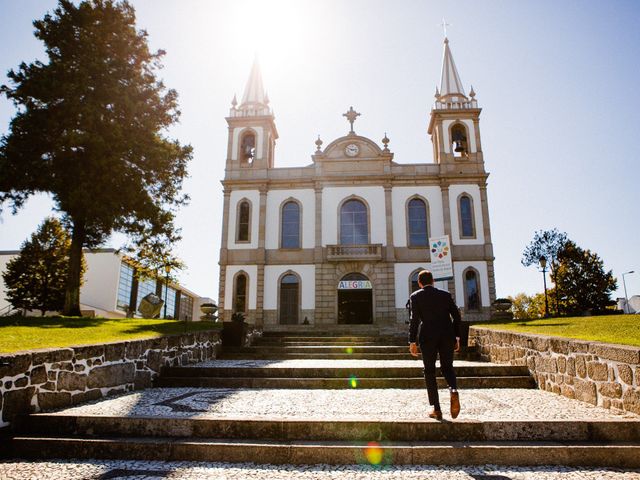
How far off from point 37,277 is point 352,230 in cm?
2442

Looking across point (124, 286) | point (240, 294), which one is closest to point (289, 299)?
point (240, 294)

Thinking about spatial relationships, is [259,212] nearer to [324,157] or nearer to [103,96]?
[324,157]

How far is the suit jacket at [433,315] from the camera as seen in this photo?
17.0ft

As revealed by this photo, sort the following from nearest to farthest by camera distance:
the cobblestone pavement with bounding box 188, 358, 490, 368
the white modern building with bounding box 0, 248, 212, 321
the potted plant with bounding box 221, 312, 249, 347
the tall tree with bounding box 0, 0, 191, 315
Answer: the cobblestone pavement with bounding box 188, 358, 490, 368
the potted plant with bounding box 221, 312, 249, 347
the tall tree with bounding box 0, 0, 191, 315
the white modern building with bounding box 0, 248, 212, 321

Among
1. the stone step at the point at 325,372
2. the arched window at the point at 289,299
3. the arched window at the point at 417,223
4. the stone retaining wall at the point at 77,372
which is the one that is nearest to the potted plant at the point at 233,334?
the stone retaining wall at the point at 77,372

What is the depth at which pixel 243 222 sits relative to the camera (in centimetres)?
2550

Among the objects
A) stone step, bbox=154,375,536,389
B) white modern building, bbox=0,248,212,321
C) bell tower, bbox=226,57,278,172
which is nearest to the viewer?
stone step, bbox=154,375,536,389

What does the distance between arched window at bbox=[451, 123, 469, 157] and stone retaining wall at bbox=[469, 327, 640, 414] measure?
66.0 ft

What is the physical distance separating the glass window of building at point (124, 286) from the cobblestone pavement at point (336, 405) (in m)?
36.9

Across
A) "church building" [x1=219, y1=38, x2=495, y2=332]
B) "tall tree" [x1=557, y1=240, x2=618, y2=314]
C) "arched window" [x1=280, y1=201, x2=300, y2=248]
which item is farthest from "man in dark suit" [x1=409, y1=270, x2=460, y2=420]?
"tall tree" [x1=557, y1=240, x2=618, y2=314]

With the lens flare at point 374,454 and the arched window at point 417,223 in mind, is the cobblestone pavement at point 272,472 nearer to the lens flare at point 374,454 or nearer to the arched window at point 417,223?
the lens flare at point 374,454

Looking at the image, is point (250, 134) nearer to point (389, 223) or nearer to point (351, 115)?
point (351, 115)

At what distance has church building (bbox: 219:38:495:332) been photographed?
23.6 meters

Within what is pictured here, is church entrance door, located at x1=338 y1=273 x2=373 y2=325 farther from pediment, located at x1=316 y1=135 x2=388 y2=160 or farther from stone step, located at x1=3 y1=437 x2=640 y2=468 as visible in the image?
stone step, located at x1=3 y1=437 x2=640 y2=468
